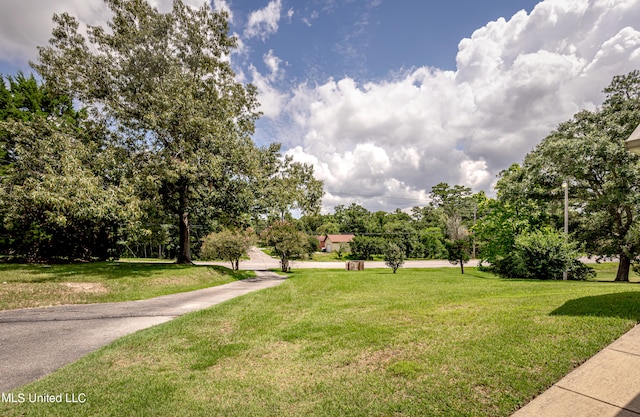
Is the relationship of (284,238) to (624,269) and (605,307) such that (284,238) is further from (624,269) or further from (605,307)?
(624,269)

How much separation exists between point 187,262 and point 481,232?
24.0 metres

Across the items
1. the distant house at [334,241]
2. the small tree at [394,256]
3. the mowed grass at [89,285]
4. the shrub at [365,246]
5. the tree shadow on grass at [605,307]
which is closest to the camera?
the tree shadow on grass at [605,307]

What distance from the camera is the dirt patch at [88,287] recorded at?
11.6 m

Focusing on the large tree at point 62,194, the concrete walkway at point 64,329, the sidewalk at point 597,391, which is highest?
the large tree at point 62,194

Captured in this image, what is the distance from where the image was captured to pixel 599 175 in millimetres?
17375

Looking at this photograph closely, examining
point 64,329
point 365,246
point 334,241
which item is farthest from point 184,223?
point 334,241

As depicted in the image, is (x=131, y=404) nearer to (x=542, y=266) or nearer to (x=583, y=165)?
(x=542, y=266)

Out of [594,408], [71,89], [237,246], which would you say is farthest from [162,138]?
[594,408]

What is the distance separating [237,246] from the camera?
21.0 meters

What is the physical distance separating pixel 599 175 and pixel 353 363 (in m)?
21.6

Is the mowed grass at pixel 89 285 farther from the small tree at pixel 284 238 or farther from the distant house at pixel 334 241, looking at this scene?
the distant house at pixel 334 241

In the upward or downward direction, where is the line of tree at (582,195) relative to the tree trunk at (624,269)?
upward

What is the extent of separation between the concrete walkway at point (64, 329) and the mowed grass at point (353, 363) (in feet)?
2.22

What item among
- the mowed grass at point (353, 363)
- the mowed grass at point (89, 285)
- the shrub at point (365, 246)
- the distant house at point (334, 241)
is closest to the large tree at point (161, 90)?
the mowed grass at point (89, 285)
